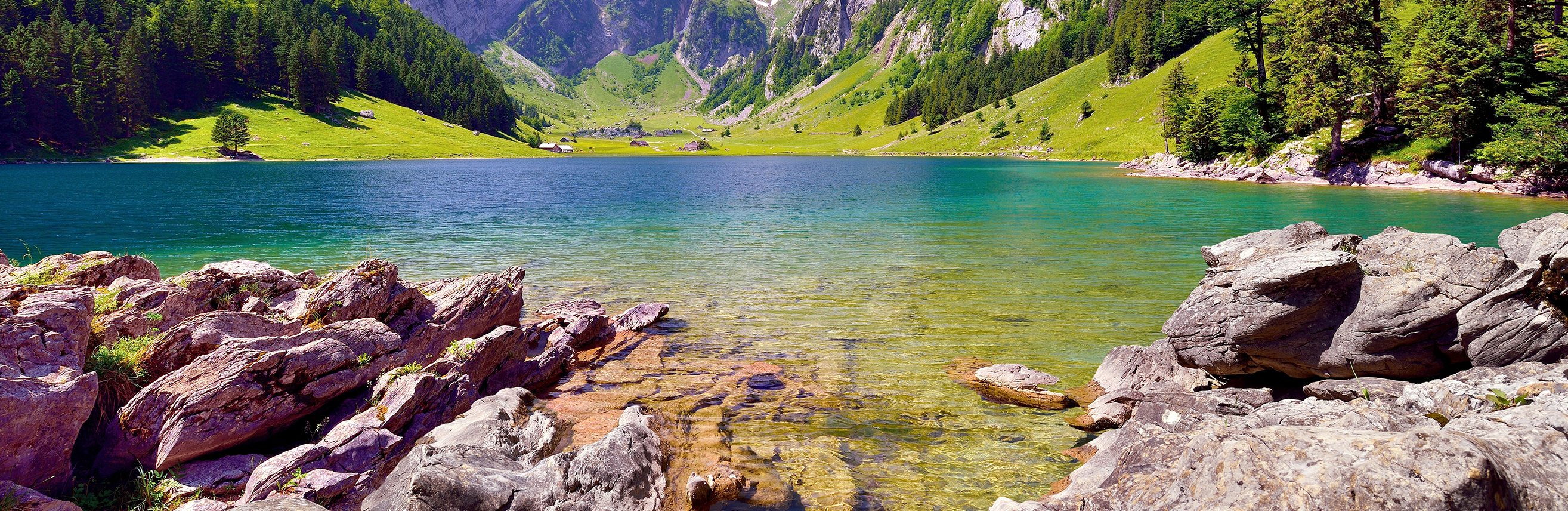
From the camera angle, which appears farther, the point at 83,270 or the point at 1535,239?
the point at 1535,239

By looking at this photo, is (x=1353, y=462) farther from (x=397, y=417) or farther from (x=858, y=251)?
(x=858, y=251)

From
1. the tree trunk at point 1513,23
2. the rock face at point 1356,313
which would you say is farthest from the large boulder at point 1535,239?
the tree trunk at point 1513,23

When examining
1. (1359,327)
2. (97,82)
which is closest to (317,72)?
(97,82)

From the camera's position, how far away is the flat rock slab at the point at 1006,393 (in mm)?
14648

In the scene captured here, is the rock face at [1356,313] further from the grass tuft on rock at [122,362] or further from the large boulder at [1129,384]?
the grass tuft on rock at [122,362]

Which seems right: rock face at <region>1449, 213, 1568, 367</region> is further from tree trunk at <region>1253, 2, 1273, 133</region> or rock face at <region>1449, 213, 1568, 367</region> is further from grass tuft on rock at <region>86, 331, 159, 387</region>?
tree trunk at <region>1253, 2, 1273, 133</region>

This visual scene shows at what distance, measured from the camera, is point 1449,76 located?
60.7m

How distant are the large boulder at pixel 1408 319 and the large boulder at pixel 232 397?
1901cm

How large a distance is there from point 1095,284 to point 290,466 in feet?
87.3

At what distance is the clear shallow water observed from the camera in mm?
13867

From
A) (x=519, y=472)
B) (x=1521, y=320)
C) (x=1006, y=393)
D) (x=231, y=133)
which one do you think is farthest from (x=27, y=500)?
(x=231, y=133)

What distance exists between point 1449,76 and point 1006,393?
245 ft

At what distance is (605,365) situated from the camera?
1800 centimetres

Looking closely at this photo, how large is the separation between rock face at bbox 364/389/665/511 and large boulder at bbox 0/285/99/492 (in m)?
4.15
